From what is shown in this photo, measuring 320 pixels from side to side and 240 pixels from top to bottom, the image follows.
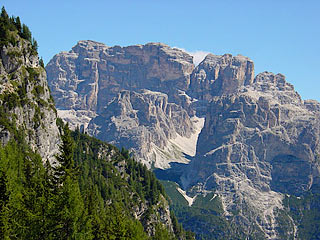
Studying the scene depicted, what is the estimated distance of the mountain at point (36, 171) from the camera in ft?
252

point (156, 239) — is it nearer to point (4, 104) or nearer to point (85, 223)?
point (4, 104)

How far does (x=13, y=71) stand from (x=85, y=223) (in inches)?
3104

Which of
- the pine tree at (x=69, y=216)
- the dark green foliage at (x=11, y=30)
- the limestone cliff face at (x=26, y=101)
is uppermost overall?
the dark green foliage at (x=11, y=30)

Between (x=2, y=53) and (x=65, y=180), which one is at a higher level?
(x=2, y=53)

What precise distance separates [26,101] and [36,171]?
33904mm

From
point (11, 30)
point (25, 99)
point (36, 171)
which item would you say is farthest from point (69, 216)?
point (11, 30)

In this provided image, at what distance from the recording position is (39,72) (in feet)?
520

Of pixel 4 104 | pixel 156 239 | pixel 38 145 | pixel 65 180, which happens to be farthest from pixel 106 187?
pixel 65 180

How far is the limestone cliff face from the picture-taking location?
445ft

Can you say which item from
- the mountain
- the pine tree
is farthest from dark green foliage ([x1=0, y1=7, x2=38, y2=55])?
the pine tree

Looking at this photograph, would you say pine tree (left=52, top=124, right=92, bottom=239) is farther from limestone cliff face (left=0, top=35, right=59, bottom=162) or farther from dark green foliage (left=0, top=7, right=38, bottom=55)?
dark green foliage (left=0, top=7, right=38, bottom=55)

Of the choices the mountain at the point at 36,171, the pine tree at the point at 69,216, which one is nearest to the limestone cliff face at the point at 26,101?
the mountain at the point at 36,171

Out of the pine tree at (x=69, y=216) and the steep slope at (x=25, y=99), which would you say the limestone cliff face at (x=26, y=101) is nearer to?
the steep slope at (x=25, y=99)

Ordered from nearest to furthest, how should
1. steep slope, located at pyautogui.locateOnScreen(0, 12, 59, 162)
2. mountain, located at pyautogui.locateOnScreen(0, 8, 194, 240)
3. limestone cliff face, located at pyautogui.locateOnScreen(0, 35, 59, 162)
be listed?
mountain, located at pyautogui.locateOnScreen(0, 8, 194, 240) < steep slope, located at pyautogui.locateOnScreen(0, 12, 59, 162) < limestone cliff face, located at pyautogui.locateOnScreen(0, 35, 59, 162)
